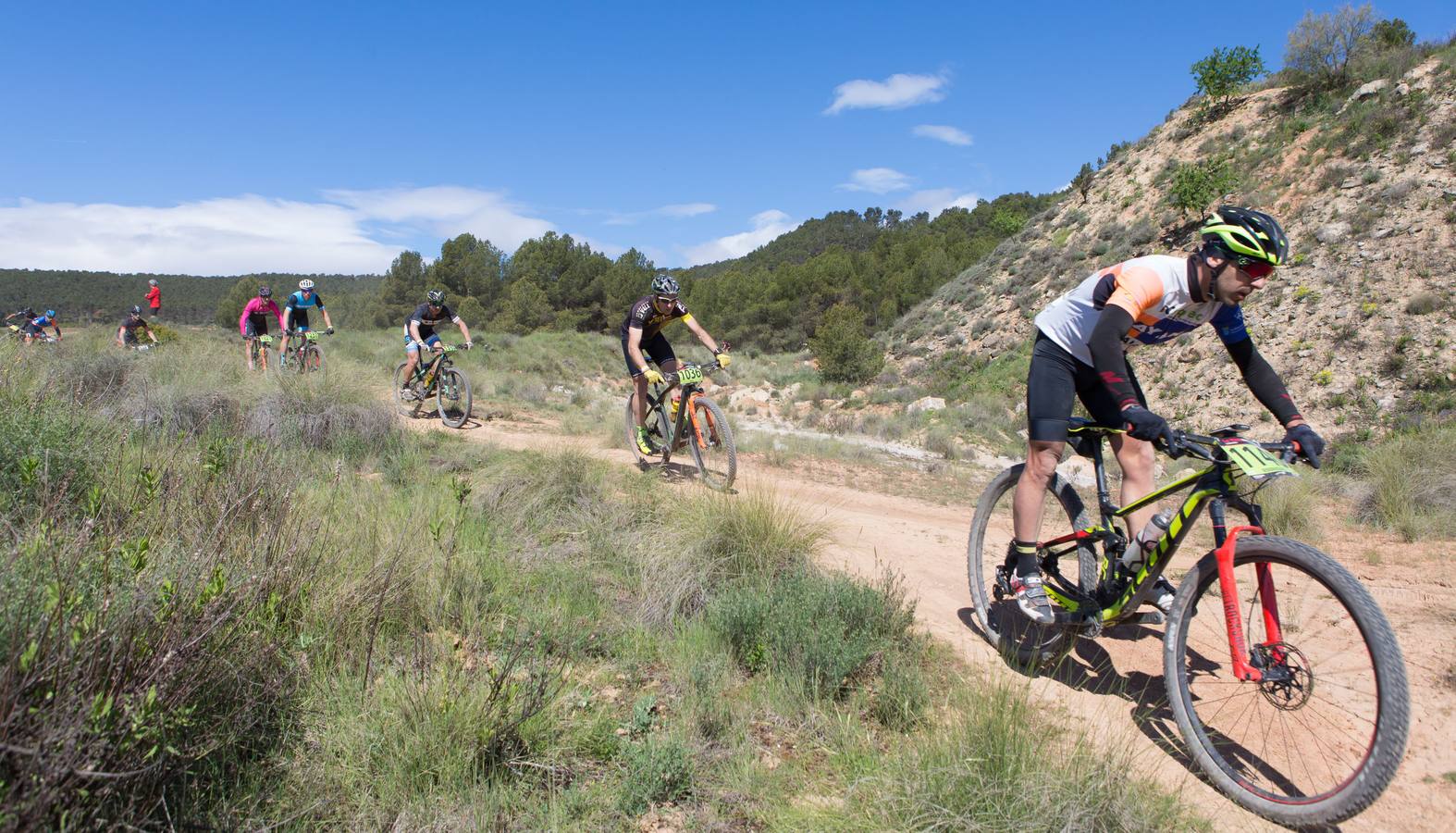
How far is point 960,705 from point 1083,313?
1.99 m

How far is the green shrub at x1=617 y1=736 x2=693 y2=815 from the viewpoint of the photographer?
2758mm

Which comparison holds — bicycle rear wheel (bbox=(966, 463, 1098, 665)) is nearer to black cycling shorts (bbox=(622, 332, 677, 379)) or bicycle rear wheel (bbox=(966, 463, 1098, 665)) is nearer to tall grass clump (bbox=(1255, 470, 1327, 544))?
tall grass clump (bbox=(1255, 470, 1327, 544))

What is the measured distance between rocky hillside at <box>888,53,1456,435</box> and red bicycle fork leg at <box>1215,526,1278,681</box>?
16075 millimetres

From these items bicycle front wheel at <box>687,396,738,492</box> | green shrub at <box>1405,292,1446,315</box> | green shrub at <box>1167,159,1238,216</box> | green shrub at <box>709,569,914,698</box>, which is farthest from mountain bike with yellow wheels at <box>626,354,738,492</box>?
green shrub at <box>1167,159,1238,216</box>

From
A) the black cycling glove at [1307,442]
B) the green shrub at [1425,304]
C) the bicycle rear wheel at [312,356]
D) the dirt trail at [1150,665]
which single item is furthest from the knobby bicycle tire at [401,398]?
the green shrub at [1425,304]

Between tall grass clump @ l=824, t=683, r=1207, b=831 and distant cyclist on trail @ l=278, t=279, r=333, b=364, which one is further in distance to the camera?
distant cyclist on trail @ l=278, t=279, r=333, b=364

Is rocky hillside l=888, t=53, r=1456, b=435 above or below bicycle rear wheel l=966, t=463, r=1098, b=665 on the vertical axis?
above

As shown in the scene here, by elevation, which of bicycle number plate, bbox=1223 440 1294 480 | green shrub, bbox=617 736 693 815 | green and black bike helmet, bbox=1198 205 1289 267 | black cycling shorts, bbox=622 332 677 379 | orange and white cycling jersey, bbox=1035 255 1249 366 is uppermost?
green and black bike helmet, bbox=1198 205 1289 267

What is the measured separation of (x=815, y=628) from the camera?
3.82 metres

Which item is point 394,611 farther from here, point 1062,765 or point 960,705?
point 1062,765

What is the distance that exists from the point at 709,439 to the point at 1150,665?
185 inches

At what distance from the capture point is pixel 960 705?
2.92 metres

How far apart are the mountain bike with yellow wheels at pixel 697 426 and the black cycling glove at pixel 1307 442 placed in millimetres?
4889

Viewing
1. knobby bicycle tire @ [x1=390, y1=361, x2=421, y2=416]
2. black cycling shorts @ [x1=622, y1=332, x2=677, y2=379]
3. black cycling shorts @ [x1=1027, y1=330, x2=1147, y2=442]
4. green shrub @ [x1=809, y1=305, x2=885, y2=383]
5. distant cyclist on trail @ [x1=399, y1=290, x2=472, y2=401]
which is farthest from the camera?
green shrub @ [x1=809, y1=305, x2=885, y2=383]
